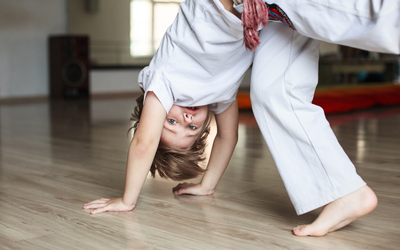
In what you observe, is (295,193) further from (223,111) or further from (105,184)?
(105,184)

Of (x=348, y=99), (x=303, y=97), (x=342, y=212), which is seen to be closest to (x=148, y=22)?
(x=348, y=99)

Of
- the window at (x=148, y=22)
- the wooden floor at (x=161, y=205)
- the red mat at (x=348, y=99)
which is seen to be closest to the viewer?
the wooden floor at (x=161, y=205)

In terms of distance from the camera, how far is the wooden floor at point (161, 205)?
0.87 metres

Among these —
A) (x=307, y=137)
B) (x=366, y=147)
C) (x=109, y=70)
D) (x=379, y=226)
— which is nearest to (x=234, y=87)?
(x=307, y=137)

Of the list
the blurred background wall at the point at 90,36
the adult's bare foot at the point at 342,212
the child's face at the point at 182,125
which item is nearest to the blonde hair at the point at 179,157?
the child's face at the point at 182,125

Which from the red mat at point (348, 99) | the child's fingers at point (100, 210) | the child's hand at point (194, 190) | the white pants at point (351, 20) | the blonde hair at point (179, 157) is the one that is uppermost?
the white pants at point (351, 20)

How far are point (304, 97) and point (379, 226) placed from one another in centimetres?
31

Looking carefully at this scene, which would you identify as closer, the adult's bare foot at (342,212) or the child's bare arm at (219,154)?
the adult's bare foot at (342,212)

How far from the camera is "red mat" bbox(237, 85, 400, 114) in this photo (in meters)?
3.39

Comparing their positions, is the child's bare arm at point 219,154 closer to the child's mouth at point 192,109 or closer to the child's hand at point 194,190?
the child's hand at point 194,190

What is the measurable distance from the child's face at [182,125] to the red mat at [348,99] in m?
2.33

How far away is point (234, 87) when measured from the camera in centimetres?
106

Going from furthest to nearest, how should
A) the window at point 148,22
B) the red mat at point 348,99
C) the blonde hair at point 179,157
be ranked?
the window at point 148,22, the red mat at point 348,99, the blonde hair at point 179,157

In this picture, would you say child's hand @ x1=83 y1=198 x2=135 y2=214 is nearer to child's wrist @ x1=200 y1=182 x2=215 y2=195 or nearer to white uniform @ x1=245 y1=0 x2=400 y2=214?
child's wrist @ x1=200 y1=182 x2=215 y2=195
